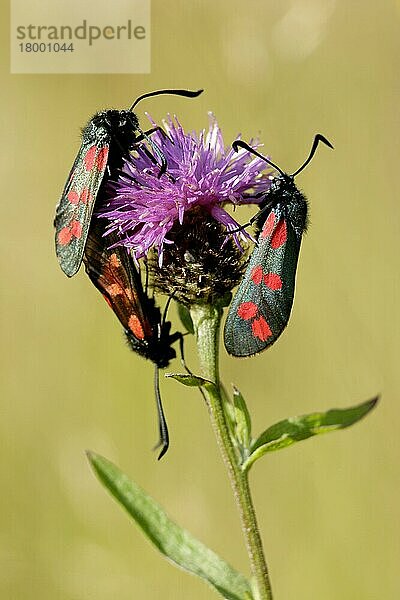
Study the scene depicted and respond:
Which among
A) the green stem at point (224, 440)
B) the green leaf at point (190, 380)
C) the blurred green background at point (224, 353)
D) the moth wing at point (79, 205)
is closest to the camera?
the green leaf at point (190, 380)

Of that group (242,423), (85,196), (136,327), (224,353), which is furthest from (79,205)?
(224,353)

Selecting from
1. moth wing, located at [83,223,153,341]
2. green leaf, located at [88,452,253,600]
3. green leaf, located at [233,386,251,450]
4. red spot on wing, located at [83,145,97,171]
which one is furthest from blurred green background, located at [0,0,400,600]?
red spot on wing, located at [83,145,97,171]

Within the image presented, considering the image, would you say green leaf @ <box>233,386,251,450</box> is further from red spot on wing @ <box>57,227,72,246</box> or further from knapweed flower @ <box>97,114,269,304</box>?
red spot on wing @ <box>57,227,72,246</box>

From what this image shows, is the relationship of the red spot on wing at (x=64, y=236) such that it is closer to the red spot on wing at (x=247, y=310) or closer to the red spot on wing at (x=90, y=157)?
the red spot on wing at (x=90, y=157)

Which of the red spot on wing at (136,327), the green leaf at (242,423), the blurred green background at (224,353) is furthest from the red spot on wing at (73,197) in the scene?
the blurred green background at (224,353)

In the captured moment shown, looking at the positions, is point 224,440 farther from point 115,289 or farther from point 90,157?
point 90,157

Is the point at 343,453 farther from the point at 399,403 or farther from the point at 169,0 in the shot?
the point at 169,0
